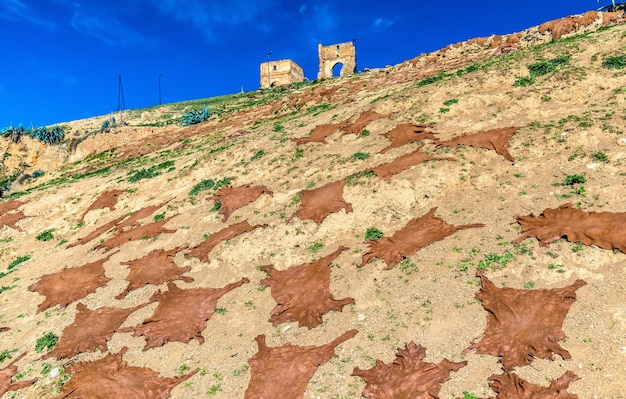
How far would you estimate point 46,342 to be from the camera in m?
13.0

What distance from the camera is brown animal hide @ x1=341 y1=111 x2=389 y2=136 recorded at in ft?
75.4

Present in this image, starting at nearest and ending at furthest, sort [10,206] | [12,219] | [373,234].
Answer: [373,234] < [12,219] < [10,206]

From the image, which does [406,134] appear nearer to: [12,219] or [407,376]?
[407,376]

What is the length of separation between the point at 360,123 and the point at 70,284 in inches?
680

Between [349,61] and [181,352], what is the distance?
6496 cm

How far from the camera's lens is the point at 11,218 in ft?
83.7

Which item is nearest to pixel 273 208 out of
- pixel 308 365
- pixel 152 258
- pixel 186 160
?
pixel 152 258

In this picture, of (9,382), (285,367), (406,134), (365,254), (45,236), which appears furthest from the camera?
(45,236)

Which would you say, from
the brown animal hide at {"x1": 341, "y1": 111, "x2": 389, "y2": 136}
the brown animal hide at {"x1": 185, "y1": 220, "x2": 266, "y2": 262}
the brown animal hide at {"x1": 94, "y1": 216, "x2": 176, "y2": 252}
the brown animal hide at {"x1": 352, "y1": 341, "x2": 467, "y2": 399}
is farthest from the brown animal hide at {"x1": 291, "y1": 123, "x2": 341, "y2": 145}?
the brown animal hide at {"x1": 352, "y1": 341, "x2": 467, "y2": 399}

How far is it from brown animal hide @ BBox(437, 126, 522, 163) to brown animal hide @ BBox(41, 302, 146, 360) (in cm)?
1507

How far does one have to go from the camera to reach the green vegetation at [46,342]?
12836 millimetres

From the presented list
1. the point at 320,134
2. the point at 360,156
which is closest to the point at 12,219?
the point at 320,134

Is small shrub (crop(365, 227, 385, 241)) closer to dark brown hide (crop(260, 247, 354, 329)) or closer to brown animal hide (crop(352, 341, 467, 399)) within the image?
dark brown hide (crop(260, 247, 354, 329))

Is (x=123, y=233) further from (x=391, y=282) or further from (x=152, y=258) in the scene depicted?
(x=391, y=282)
